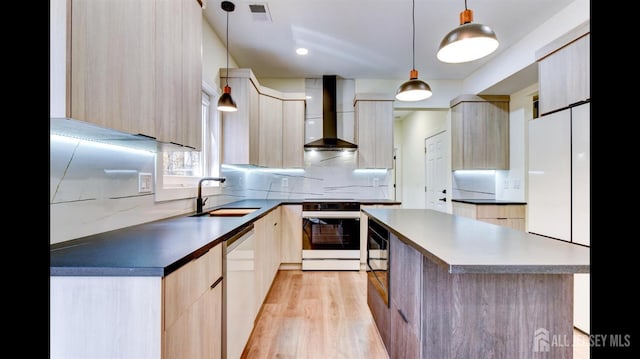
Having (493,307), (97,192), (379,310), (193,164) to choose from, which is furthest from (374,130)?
(97,192)

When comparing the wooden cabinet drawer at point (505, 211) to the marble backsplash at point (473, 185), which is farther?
the marble backsplash at point (473, 185)

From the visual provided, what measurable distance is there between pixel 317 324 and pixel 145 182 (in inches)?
67.2

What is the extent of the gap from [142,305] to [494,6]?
3.35 meters

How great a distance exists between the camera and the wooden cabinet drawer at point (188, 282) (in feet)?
3.16

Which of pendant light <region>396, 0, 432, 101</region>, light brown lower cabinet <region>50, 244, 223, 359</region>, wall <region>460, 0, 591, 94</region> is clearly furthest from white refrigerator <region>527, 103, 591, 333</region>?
light brown lower cabinet <region>50, 244, 223, 359</region>

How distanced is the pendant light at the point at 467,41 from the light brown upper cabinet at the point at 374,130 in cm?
223

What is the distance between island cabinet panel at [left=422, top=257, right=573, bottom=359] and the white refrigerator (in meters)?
1.36

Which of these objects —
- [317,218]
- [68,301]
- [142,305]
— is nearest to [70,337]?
[68,301]

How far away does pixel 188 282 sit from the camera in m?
1.10

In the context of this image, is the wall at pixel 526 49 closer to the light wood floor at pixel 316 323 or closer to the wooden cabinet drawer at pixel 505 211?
the wooden cabinet drawer at pixel 505 211

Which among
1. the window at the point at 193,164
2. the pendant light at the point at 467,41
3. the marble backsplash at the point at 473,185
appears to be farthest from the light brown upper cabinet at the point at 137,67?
the marble backsplash at the point at 473,185

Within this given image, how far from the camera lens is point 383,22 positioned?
2850mm

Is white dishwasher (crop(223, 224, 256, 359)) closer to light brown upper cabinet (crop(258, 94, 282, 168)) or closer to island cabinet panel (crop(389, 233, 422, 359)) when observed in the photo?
island cabinet panel (crop(389, 233, 422, 359))

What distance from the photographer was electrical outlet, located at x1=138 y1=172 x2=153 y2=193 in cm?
177
